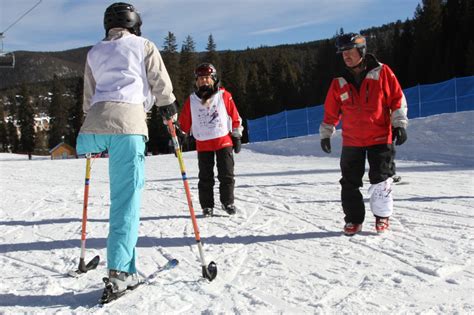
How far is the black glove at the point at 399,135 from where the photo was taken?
4191mm

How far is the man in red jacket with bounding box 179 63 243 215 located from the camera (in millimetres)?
5945

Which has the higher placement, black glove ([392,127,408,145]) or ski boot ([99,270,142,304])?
black glove ([392,127,408,145])

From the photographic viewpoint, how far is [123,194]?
10.1 feet

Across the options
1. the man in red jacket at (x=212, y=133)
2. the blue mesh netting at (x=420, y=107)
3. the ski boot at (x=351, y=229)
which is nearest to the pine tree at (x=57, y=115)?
the blue mesh netting at (x=420, y=107)

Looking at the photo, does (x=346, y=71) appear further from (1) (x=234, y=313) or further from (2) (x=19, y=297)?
(2) (x=19, y=297)

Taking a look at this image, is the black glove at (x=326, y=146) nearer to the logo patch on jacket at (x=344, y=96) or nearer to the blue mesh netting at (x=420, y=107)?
the logo patch on jacket at (x=344, y=96)

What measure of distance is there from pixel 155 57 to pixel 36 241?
270 cm

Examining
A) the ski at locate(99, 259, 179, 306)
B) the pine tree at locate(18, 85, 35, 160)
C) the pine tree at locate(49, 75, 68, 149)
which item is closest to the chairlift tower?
the ski at locate(99, 259, 179, 306)

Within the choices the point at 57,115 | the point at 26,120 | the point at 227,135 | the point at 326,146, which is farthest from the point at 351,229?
the point at 57,115

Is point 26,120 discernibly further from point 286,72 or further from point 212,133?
point 212,133

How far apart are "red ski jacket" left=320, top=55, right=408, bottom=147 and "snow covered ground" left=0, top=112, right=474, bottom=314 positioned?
967mm

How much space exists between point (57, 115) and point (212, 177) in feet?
288

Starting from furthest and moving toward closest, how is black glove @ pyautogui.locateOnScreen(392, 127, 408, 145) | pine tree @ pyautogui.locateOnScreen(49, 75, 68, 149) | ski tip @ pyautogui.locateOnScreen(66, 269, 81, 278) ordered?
pine tree @ pyautogui.locateOnScreen(49, 75, 68, 149) < black glove @ pyautogui.locateOnScreen(392, 127, 408, 145) < ski tip @ pyautogui.locateOnScreen(66, 269, 81, 278)

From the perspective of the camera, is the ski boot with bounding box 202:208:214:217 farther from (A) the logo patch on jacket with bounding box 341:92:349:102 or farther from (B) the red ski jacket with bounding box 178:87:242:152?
(A) the logo patch on jacket with bounding box 341:92:349:102
